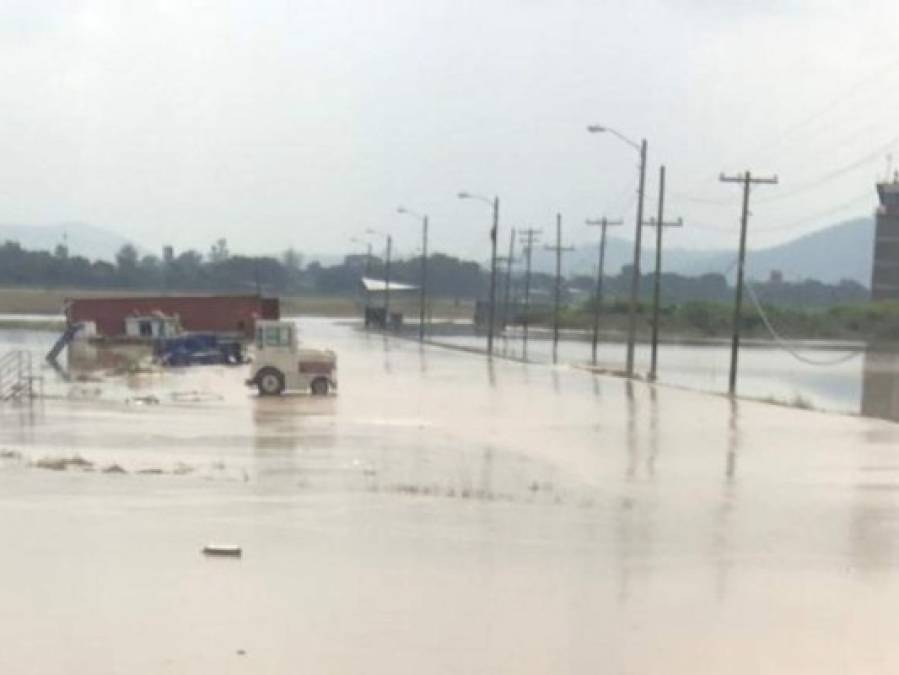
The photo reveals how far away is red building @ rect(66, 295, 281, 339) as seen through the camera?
73438mm

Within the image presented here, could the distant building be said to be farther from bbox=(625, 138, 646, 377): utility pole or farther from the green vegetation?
bbox=(625, 138, 646, 377): utility pole

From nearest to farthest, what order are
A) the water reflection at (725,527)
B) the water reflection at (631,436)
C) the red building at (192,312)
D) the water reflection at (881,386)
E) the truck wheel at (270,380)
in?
the water reflection at (725,527) < the water reflection at (631,436) < the truck wheel at (270,380) < the water reflection at (881,386) < the red building at (192,312)

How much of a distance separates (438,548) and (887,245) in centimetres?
10996

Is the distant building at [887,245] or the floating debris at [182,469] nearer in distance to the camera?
the floating debris at [182,469]

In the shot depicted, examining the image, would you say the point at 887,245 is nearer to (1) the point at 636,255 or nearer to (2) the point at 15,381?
(1) the point at 636,255

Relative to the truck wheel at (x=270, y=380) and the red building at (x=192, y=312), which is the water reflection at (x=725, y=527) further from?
the red building at (x=192, y=312)

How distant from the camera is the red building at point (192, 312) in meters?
73.4

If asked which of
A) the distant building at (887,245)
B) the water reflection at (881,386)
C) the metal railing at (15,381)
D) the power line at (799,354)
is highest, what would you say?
the distant building at (887,245)

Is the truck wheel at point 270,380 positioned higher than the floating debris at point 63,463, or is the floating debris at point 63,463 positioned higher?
the floating debris at point 63,463

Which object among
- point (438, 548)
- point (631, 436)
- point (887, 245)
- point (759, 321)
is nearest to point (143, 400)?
point (631, 436)

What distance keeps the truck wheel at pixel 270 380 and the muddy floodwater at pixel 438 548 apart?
9.54 m

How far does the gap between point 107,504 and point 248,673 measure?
307 inches

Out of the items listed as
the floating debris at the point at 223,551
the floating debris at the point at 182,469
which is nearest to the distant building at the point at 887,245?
the floating debris at the point at 182,469

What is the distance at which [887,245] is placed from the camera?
11850cm
